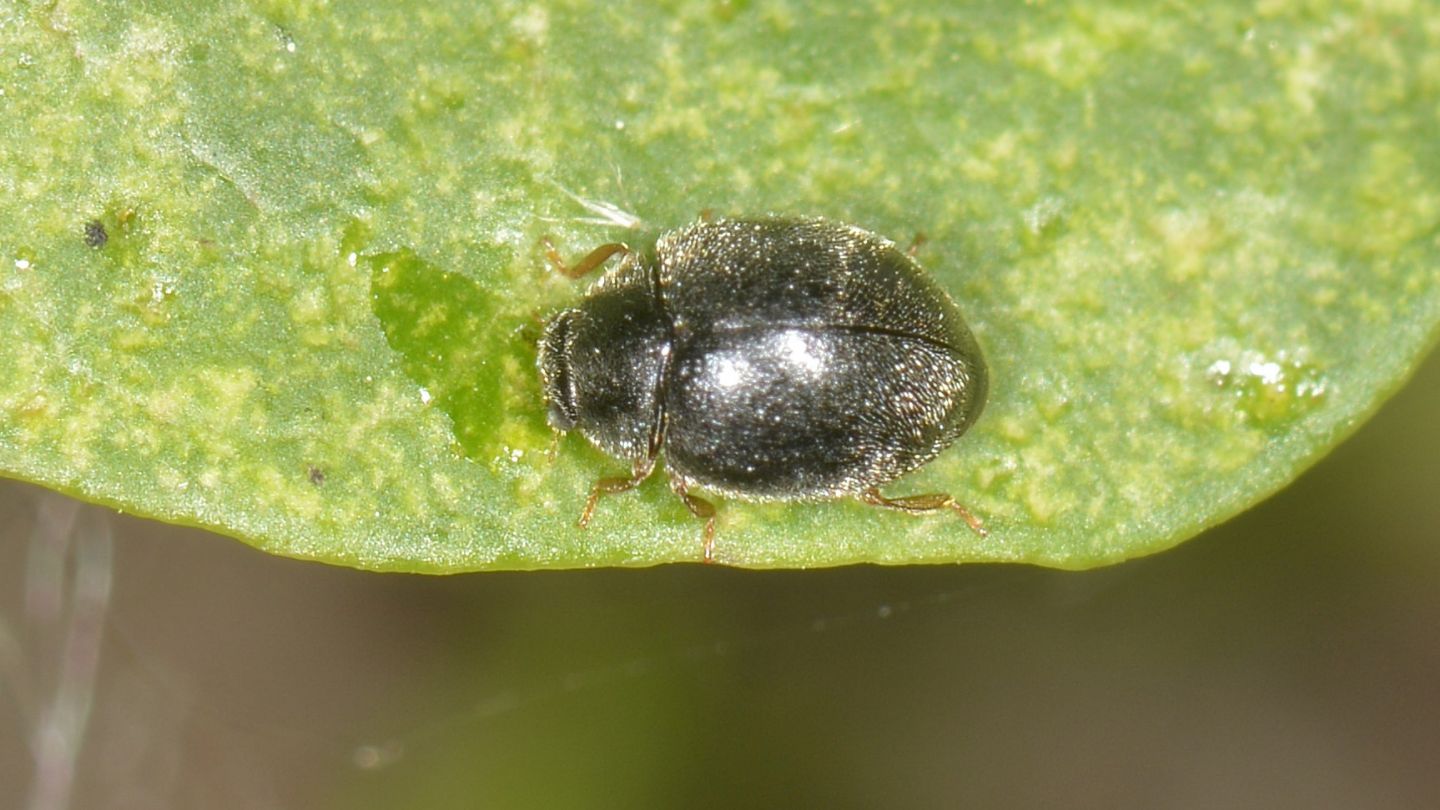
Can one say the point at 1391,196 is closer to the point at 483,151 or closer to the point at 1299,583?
the point at 1299,583

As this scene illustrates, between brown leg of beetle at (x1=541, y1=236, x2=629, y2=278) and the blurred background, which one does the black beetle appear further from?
the blurred background

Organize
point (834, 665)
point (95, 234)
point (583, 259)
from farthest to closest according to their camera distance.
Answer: point (834, 665), point (583, 259), point (95, 234)

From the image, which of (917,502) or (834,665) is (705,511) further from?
(834,665)

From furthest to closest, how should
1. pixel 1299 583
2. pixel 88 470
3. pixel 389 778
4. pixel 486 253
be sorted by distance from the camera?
pixel 389 778 < pixel 1299 583 < pixel 486 253 < pixel 88 470

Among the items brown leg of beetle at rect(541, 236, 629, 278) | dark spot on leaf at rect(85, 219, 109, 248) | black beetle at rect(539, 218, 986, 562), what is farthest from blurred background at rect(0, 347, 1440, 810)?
dark spot on leaf at rect(85, 219, 109, 248)

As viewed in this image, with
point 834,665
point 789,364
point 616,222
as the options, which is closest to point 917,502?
point 789,364

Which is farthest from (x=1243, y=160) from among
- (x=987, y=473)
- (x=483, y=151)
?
(x=483, y=151)
